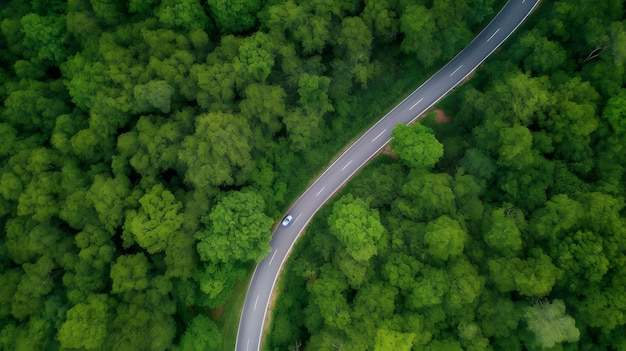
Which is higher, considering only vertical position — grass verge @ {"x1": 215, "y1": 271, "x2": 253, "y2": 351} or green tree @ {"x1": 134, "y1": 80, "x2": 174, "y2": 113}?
green tree @ {"x1": 134, "y1": 80, "x2": 174, "y2": 113}

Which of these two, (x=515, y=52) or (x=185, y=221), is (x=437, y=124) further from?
(x=185, y=221)

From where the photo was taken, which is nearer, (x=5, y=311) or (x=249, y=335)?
(x=5, y=311)

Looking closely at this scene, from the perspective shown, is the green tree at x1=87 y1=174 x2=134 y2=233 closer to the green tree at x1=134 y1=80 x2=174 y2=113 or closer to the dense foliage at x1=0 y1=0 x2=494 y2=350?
the dense foliage at x1=0 y1=0 x2=494 y2=350

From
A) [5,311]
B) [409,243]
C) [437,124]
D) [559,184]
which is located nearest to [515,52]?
[437,124]

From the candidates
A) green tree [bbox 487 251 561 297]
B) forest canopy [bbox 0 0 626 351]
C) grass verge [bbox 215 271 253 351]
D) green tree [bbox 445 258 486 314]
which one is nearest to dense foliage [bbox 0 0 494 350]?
forest canopy [bbox 0 0 626 351]

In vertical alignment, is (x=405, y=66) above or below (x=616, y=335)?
above

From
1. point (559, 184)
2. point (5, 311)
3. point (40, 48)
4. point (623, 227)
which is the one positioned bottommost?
point (623, 227)

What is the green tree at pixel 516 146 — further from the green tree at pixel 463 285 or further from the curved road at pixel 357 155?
the curved road at pixel 357 155

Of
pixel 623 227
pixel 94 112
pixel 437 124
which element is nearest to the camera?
pixel 623 227
